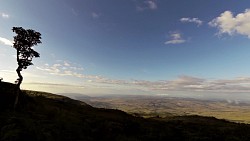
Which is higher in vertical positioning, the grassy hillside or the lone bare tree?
the lone bare tree

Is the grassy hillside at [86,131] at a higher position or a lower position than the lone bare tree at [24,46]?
lower

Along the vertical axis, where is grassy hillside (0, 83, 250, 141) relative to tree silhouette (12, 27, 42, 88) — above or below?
below

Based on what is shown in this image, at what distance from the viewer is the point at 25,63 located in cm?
3553

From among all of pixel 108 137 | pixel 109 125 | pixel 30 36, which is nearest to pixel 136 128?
pixel 109 125

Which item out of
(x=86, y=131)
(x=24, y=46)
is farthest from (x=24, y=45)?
(x=86, y=131)

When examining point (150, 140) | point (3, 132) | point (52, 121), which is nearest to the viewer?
point (3, 132)

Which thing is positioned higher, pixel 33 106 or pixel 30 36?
pixel 30 36

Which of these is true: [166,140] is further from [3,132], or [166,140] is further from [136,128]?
[3,132]

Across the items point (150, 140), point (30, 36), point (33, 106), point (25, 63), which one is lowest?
point (150, 140)

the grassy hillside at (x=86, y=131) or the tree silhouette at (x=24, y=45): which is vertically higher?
the tree silhouette at (x=24, y=45)

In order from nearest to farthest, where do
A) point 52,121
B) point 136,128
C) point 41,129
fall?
1. point 41,129
2. point 52,121
3. point 136,128

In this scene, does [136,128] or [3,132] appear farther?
[136,128]

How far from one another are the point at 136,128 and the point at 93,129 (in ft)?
21.1

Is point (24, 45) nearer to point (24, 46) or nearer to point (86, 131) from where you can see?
point (24, 46)
